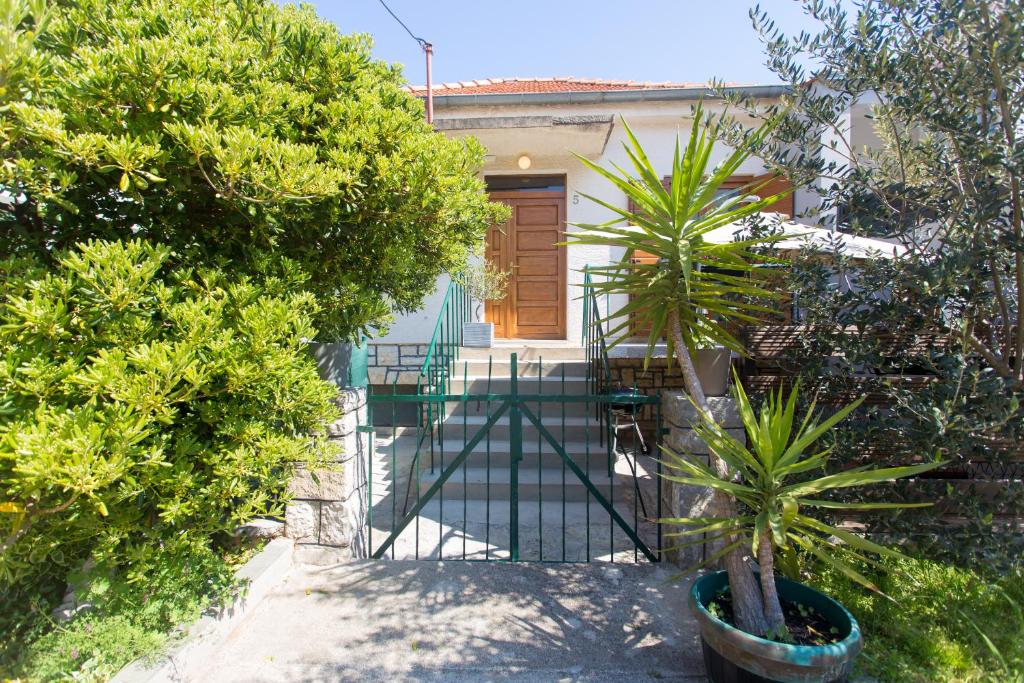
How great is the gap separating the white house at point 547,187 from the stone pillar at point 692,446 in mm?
4048

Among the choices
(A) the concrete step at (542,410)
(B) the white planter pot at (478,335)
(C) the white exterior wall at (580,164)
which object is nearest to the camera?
(A) the concrete step at (542,410)

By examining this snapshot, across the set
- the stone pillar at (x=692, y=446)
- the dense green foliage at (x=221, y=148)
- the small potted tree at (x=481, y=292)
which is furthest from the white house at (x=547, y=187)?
the stone pillar at (x=692, y=446)

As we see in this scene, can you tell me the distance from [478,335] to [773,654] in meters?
4.83

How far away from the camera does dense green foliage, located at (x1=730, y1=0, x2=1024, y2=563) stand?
2.24 metres

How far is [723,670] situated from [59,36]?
363 centimetres

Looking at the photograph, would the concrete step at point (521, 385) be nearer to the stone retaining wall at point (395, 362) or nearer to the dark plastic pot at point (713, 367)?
the stone retaining wall at point (395, 362)

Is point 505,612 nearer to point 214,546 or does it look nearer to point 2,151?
point 214,546

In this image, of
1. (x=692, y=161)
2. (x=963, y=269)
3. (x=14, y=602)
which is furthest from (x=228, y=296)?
(x=963, y=269)

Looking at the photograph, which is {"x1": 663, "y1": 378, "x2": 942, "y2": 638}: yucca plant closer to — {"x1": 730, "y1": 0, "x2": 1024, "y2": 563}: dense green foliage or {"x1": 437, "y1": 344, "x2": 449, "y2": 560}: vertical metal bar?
{"x1": 730, "y1": 0, "x2": 1024, "y2": 563}: dense green foliage

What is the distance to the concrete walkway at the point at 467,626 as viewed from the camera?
7.64 feet

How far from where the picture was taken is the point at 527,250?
745 centimetres

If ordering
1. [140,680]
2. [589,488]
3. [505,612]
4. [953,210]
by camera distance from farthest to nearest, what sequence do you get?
[589,488]
[505,612]
[953,210]
[140,680]

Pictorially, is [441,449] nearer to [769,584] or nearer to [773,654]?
[769,584]

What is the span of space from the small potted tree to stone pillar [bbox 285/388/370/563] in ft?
10.5
